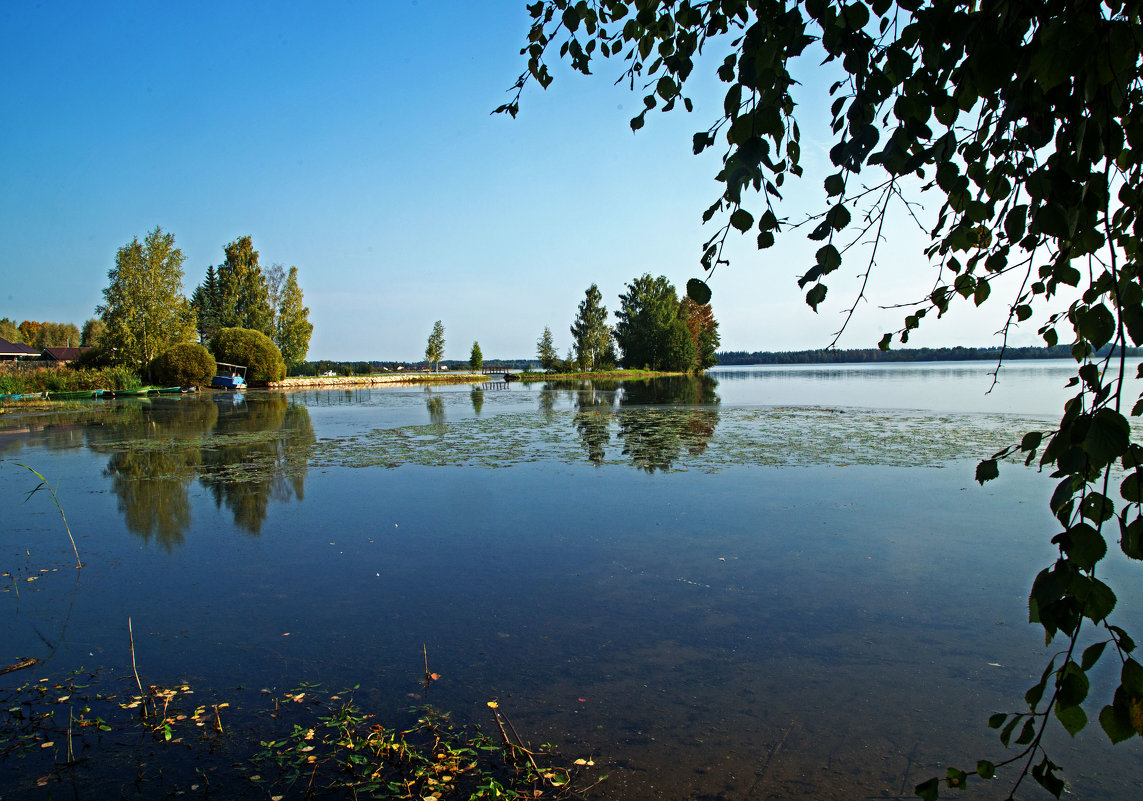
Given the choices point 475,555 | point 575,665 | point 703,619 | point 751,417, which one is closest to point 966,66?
point 575,665

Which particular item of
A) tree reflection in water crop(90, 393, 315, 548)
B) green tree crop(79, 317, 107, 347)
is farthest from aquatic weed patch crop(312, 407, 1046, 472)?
green tree crop(79, 317, 107, 347)

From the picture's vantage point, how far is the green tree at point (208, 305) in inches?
2205

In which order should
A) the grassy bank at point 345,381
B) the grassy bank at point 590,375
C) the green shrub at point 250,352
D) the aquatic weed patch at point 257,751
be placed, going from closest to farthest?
the aquatic weed patch at point 257,751, the green shrub at point 250,352, the grassy bank at point 345,381, the grassy bank at point 590,375

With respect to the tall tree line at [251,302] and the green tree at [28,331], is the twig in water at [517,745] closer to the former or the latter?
the tall tree line at [251,302]

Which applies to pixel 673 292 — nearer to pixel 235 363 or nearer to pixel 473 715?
pixel 235 363

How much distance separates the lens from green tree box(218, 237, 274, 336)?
52.4 metres

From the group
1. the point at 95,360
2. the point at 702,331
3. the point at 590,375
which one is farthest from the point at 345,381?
the point at 702,331

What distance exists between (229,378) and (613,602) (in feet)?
144

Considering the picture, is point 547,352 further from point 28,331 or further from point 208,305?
point 28,331

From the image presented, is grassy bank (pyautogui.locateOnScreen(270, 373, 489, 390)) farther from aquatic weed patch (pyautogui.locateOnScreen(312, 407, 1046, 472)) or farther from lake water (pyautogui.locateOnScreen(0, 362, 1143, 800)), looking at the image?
lake water (pyautogui.locateOnScreen(0, 362, 1143, 800))

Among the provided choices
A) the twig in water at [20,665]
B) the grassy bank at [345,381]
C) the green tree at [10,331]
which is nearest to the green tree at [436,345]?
the grassy bank at [345,381]

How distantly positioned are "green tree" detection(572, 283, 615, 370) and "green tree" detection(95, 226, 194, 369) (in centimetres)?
3933

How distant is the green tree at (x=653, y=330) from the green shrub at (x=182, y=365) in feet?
138

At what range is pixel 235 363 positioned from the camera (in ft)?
145
